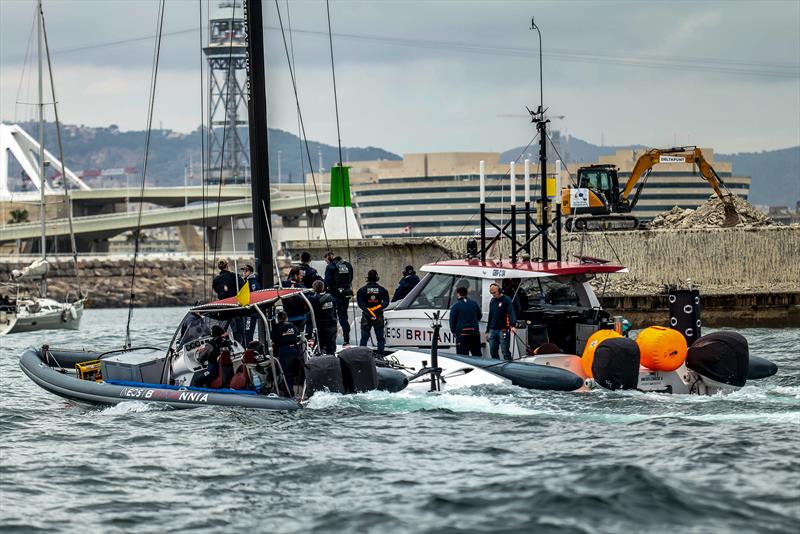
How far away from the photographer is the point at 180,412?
1775 cm

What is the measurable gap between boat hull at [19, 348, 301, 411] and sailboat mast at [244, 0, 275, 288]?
3125 mm

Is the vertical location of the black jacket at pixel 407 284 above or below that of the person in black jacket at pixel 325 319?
above

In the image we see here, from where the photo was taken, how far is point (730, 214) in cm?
4394

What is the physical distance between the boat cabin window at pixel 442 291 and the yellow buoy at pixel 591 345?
2.62 meters

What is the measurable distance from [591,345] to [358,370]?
10.8ft

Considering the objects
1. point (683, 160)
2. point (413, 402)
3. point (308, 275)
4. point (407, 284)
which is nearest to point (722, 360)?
point (413, 402)

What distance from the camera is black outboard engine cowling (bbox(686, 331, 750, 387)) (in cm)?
1744

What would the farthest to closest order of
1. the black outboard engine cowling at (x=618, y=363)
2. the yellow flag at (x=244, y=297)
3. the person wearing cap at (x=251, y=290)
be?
1. the person wearing cap at (x=251, y=290)
2. the yellow flag at (x=244, y=297)
3. the black outboard engine cowling at (x=618, y=363)

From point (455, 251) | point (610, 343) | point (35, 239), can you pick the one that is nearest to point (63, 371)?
point (610, 343)

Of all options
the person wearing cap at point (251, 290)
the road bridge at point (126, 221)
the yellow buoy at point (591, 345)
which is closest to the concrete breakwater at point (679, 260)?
the person wearing cap at point (251, 290)

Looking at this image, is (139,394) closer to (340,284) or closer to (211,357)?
(211,357)

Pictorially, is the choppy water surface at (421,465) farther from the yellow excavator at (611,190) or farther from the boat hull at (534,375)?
the yellow excavator at (611,190)

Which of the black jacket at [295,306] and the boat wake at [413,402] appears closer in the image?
the boat wake at [413,402]

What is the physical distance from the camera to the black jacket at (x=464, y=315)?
19.1 meters
